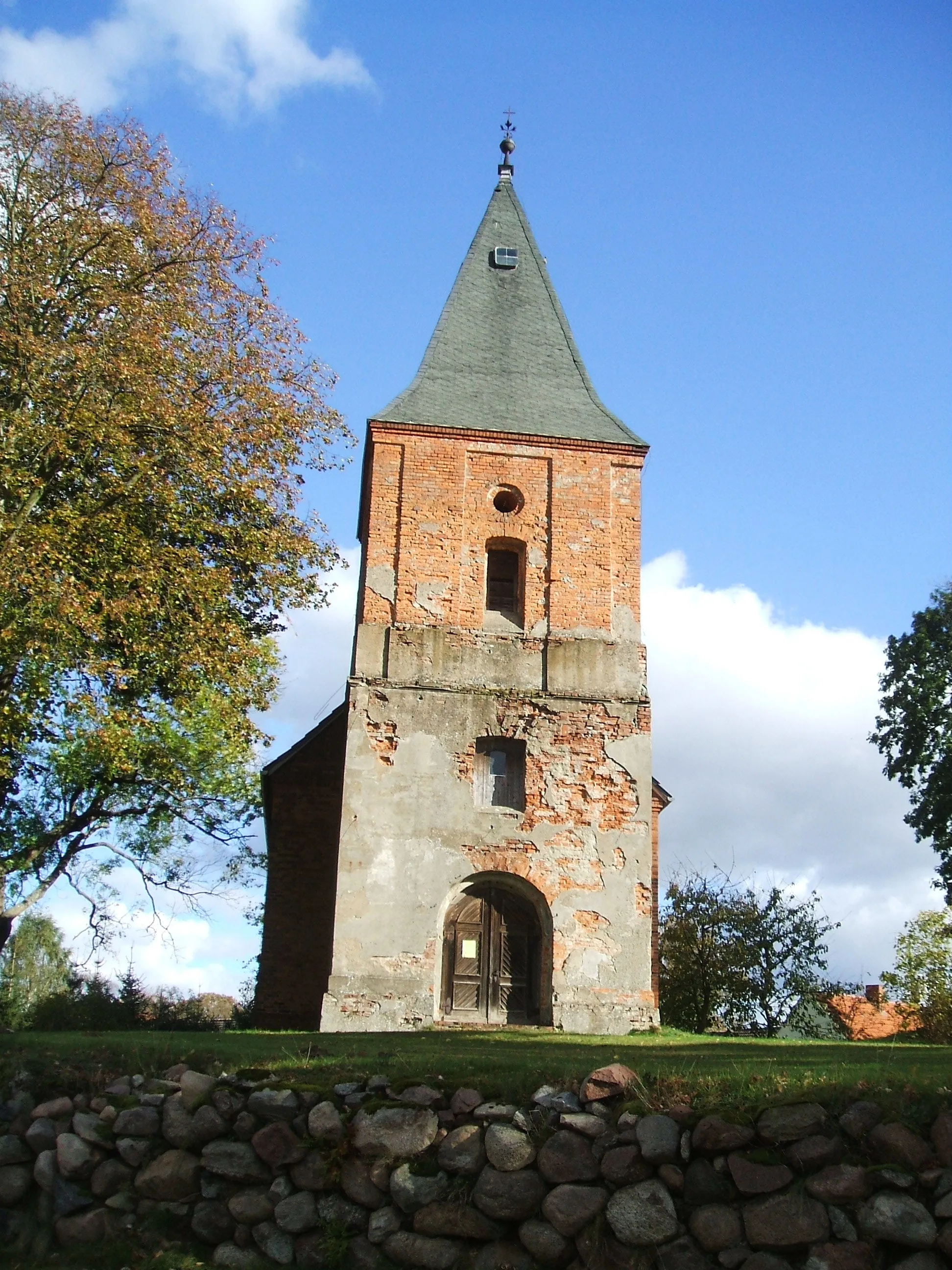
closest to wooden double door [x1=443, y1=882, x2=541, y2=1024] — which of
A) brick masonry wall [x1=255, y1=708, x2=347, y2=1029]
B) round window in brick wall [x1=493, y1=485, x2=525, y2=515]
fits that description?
brick masonry wall [x1=255, y1=708, x2=347, y2=1029]

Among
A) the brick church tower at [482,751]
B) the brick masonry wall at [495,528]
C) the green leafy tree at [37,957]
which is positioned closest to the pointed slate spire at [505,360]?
the brick church tower at [482,751]

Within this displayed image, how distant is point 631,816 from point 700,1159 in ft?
34.9

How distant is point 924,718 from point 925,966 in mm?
6549

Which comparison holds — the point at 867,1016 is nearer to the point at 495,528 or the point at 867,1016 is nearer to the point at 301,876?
the point at 301,876

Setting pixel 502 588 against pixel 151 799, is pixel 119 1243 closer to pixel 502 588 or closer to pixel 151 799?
pixel 502 588

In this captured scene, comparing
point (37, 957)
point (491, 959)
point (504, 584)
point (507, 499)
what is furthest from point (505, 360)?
point (37, 957)

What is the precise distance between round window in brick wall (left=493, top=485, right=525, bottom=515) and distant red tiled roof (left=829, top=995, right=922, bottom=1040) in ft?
53.4

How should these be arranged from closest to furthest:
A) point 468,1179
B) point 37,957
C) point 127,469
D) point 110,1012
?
point 468,1179 → point 127,469 → point 110,1012 → point 37,957

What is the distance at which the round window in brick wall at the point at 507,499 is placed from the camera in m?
20.5

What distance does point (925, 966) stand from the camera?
2909 centimetres

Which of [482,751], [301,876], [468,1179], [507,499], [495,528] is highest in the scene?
[507,499]

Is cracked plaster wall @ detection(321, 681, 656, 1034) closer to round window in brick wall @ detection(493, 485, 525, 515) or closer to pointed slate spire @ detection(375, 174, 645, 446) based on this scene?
round window in brick wall @ detection(493, 485, 525, 515)

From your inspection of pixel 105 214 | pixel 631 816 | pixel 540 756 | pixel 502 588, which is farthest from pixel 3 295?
pixel 631 816

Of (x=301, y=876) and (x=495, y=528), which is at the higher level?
(x=495, y=528)
